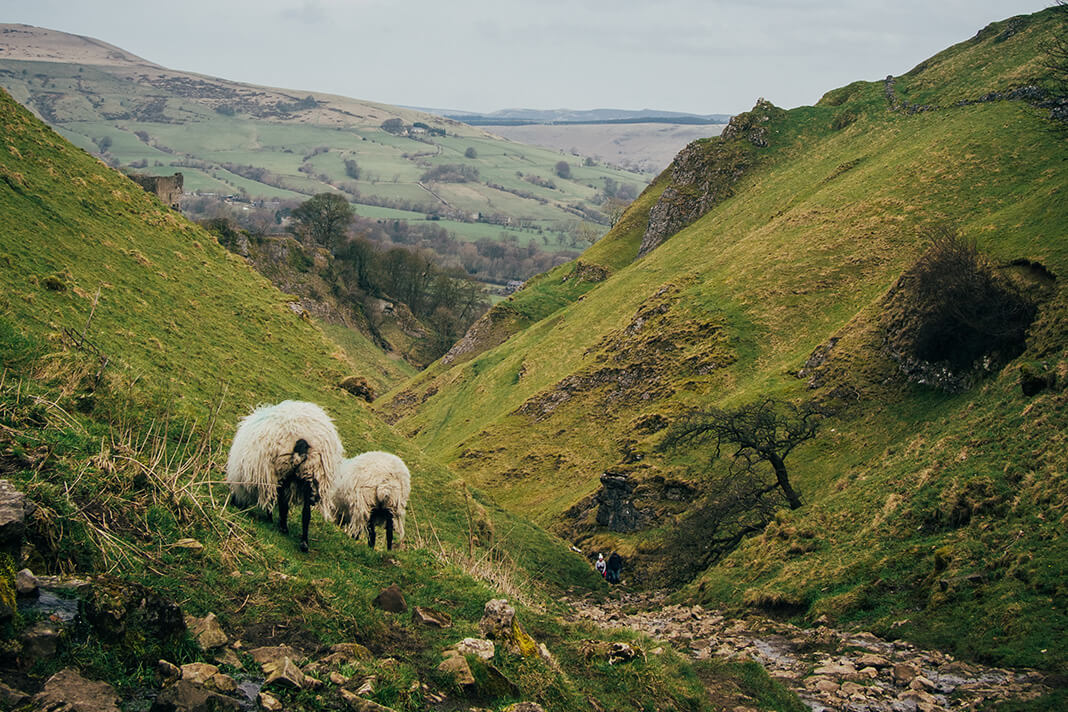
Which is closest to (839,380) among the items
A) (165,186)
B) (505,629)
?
(505,629)

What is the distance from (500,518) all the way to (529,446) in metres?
17.8

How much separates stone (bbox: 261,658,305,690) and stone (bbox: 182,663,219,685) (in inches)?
24.2

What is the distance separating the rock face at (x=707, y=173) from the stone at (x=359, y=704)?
227 ft

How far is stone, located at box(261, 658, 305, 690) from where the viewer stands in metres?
8.12

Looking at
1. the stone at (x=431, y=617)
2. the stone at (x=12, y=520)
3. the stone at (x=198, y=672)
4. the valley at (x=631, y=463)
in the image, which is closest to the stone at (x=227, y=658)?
the valley at (x=631, y=463)

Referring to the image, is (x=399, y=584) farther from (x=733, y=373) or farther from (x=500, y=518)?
(x=733, y=373)

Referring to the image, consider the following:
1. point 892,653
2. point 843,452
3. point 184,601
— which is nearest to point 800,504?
point 843,452

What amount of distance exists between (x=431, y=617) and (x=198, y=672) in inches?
183

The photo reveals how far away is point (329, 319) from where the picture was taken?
91750 mm

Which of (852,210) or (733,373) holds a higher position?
(852,210)

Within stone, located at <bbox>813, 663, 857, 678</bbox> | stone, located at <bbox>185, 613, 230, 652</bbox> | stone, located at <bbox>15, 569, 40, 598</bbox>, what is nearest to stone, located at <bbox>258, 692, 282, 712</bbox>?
stone, located at <bbox>185, 613, 230, 652</bbox>

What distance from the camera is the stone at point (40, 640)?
7.05m

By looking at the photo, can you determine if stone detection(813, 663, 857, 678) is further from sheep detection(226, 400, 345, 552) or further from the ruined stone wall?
the ruined stone wall

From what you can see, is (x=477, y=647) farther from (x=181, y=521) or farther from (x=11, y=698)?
(x=11, y=698)
